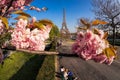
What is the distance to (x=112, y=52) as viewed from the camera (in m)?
2.68

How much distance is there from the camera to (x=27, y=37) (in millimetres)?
2691

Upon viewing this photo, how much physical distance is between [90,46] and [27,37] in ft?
Result: 1.93

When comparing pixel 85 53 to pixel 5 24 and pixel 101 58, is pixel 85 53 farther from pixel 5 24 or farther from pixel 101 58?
pixel 5 24

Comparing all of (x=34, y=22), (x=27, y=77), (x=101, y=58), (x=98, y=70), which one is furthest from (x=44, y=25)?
(x=98, y=70)

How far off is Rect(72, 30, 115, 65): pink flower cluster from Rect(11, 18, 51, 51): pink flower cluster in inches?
12.0

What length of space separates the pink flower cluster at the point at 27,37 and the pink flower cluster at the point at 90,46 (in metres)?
0.31

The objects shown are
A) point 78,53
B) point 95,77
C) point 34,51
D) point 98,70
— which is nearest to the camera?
point 34,51

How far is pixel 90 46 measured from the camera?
2.75 meters

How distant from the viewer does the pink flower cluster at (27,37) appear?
2.62 meters

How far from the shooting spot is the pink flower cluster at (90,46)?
2666mm

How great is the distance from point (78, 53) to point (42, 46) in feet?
1.12

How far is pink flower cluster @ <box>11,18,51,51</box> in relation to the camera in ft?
8.60

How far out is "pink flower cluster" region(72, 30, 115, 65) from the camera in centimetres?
267

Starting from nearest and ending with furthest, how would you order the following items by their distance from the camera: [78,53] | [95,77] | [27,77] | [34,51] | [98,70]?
[34,51] → [78,53] → [95,77] → [27,77] → [98,70]
